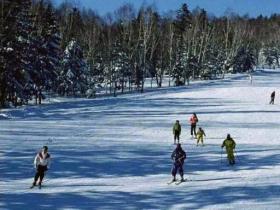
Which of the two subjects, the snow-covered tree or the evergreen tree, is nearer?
the snow-covered tree

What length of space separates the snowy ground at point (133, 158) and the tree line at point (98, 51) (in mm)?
5217

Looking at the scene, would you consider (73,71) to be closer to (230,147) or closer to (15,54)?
(15,54)

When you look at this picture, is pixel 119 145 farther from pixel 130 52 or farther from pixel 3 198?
pixel 130 52

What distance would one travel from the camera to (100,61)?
286ft

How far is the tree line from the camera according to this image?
49.1 metres

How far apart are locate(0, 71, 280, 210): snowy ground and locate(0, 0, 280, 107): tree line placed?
Answer: 205 inches

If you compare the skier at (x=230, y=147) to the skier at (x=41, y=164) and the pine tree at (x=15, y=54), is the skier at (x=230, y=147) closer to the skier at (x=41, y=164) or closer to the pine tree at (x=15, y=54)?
the skier at (x=41, y=164)

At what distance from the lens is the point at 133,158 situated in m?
27.0

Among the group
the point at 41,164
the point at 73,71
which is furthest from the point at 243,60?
the point at 41,164

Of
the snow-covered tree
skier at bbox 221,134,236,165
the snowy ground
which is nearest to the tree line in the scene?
the snow-covered tree

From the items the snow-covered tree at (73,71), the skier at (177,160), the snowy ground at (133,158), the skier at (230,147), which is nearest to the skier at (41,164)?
the snowy ground at (133,158)

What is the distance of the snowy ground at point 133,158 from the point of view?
63.0 ft

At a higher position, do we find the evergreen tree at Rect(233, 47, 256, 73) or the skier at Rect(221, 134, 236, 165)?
the evergreen tree at Rect(233, 47, 256, 73)

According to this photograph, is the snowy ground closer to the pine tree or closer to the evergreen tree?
the pine tree
